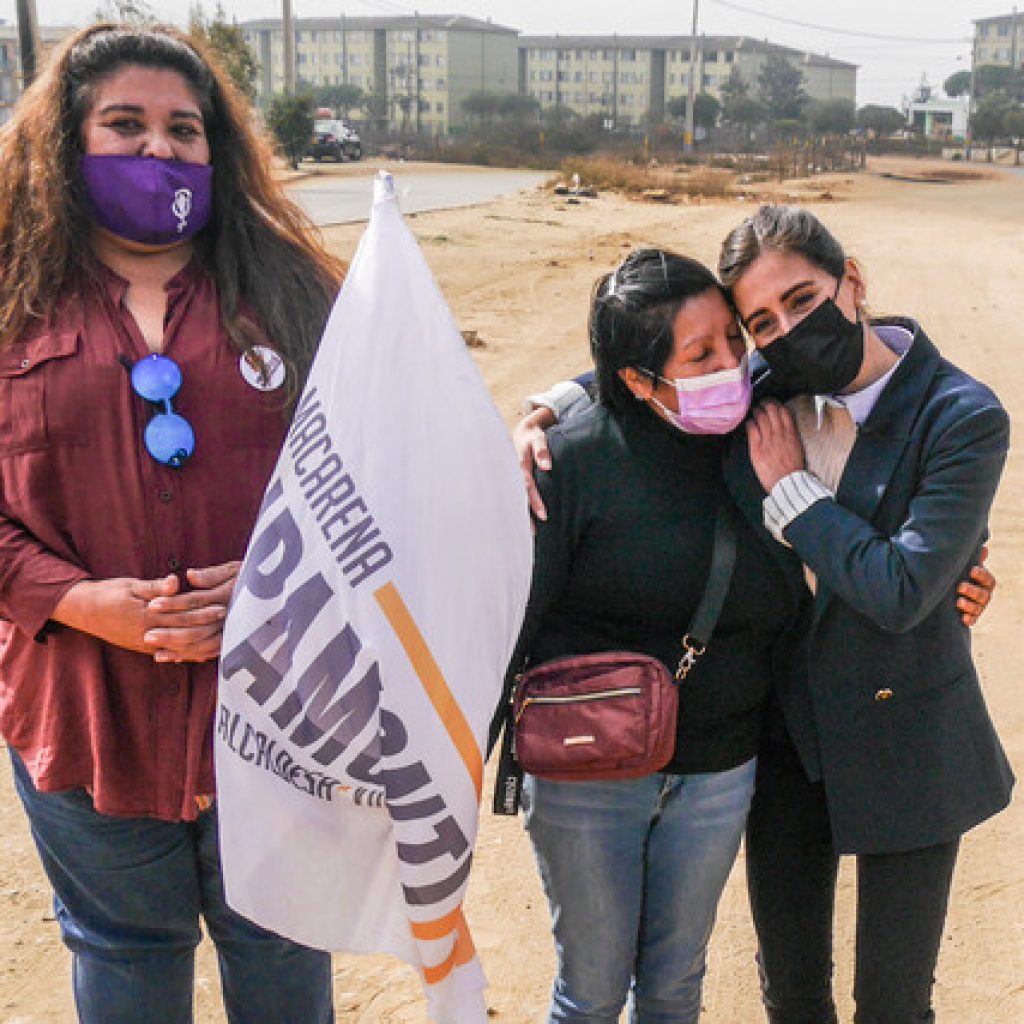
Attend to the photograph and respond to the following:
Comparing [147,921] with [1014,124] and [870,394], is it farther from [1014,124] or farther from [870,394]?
[1014,124]

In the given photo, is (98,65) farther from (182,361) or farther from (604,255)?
(604,255)

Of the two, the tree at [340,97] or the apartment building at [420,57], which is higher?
the apartment building at [420,57]

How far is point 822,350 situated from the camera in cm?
238

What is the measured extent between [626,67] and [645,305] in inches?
4366

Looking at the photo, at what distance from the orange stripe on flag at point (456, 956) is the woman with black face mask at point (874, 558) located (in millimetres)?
729

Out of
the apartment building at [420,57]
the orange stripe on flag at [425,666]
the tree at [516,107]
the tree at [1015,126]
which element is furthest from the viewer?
the apartment building at [420,57]

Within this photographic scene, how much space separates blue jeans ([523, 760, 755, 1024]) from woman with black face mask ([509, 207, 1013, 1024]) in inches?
Result: 8.9

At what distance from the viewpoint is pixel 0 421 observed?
89.9 inches

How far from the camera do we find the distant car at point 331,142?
137 feet

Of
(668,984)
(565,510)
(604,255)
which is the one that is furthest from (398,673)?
(604,255)

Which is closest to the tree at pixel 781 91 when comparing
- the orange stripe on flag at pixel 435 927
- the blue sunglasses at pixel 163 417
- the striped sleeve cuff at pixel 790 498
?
the striped sleeve cuff at pixel 790 498

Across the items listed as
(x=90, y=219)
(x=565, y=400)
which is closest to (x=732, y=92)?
(x=565, y=400)

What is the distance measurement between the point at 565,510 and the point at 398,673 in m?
0.56

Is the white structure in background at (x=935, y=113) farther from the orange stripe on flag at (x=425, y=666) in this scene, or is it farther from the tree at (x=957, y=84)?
the orange stripe on flag at (x=425, y=666)
